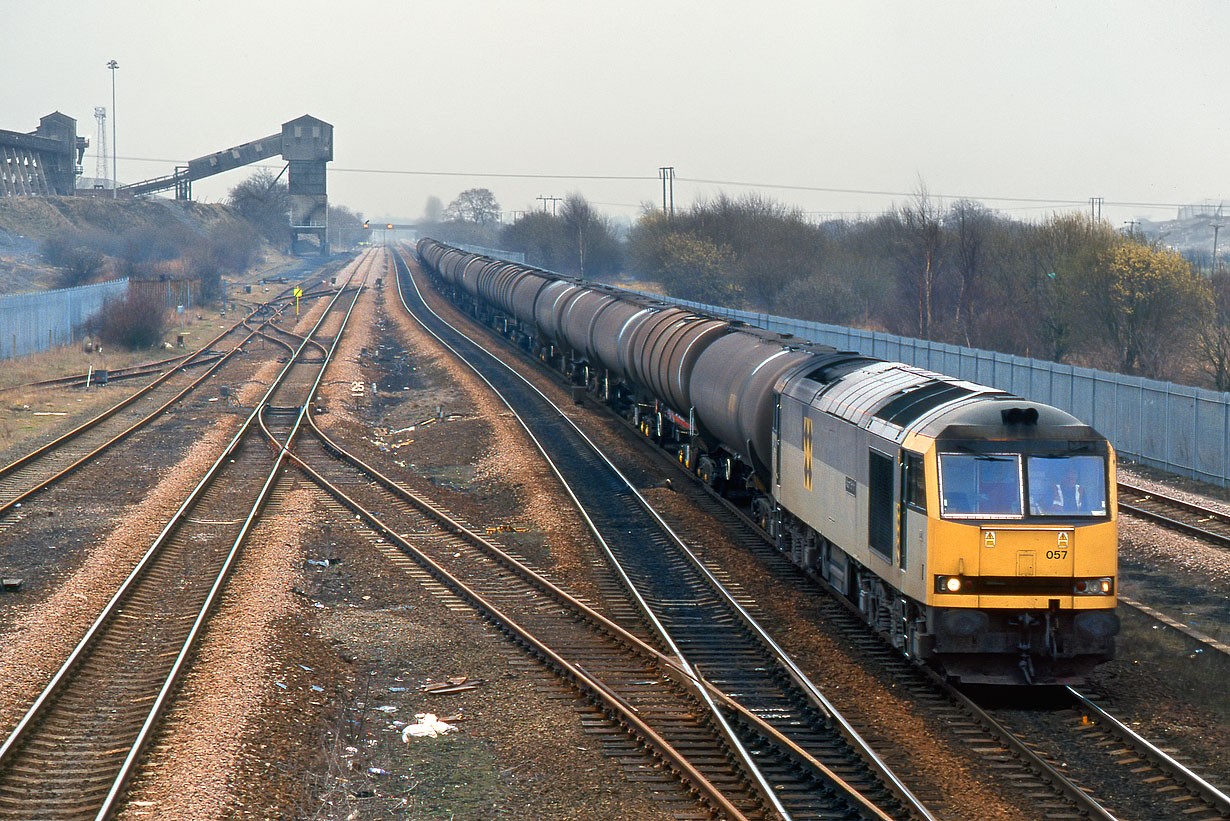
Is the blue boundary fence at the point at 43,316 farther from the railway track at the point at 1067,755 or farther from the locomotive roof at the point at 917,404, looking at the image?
the railway track at the point at 1067,755

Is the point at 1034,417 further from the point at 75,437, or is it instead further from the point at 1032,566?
the point at 75,437

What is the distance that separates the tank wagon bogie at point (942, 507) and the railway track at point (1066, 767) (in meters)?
0.44

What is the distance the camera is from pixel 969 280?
54.2m

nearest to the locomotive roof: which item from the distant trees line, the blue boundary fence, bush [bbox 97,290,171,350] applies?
the distant trees line

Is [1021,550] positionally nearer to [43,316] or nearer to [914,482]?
[914,482]

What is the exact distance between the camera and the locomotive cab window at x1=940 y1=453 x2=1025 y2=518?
11789mm

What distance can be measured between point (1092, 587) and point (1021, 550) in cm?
81

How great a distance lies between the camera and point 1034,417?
39.2 feet

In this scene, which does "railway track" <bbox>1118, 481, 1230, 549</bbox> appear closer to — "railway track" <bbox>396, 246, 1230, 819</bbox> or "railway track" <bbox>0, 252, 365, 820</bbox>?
"railway track" <bbox>396, 246, 1230, 819</bbox>

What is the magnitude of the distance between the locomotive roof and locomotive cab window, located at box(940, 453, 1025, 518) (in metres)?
0.28

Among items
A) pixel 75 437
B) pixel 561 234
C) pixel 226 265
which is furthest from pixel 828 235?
pixel 75 437

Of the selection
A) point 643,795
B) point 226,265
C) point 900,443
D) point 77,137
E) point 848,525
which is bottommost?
point 643,795

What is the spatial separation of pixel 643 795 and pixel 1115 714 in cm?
514

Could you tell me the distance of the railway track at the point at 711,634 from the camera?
10.4 metres
